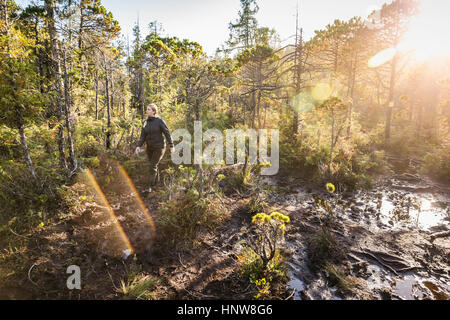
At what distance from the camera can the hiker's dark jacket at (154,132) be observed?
5336mm

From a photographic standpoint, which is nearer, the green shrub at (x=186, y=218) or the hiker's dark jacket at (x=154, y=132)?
the green shrub at (x=186, y=218)

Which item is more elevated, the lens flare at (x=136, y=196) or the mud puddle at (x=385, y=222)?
the lens flare at (x=136, y=196)

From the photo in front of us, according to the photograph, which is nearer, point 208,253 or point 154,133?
point 208,253

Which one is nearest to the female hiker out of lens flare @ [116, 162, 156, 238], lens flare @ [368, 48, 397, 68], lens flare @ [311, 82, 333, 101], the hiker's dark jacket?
the hiker's dark jacket

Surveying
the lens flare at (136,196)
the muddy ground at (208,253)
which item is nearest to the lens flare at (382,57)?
the muddy ground at (208,253)

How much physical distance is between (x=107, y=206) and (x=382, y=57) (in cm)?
1914

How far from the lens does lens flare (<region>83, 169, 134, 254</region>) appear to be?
3.88m

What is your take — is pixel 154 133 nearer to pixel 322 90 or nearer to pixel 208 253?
pixel 208 253

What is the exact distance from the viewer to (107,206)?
4.92 meters

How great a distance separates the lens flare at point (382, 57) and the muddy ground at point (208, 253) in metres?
12.8

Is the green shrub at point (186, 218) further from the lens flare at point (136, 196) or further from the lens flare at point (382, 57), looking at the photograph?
the lens flare at point (382, 57)

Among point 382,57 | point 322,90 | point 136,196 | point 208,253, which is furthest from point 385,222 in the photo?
point 382,57

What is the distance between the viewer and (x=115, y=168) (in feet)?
21.4

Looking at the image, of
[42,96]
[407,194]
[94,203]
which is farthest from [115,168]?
[407,194]
